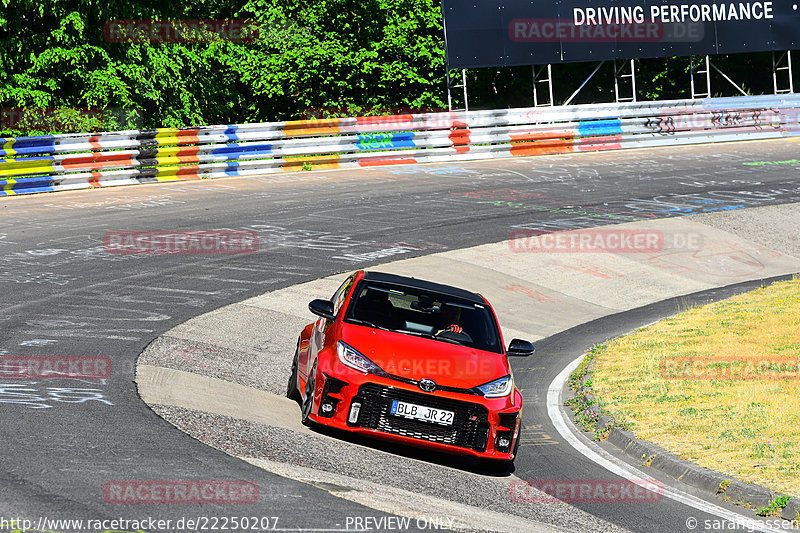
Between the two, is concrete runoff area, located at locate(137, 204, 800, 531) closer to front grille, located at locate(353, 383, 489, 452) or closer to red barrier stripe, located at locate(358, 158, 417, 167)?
front grille, located at locate(353, 383, 489, 452)

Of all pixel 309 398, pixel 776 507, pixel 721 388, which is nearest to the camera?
pixel 776 507

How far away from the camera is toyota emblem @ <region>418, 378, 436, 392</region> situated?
8648 mm

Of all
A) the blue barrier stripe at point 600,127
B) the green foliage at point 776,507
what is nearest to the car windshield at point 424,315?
the green foliage at point 776,507

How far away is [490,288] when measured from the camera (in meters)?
17.8

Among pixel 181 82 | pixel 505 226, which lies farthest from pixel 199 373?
pixel 181 82

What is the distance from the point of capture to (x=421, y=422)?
8.64 meters

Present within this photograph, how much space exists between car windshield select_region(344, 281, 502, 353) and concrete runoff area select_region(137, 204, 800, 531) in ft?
4.18

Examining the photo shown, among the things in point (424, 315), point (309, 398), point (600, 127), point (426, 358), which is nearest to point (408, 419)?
point (426, 358)

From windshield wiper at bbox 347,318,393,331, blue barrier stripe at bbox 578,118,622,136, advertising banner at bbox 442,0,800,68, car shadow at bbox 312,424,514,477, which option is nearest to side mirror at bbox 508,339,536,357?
car shadow at bbox 312,424,514,477

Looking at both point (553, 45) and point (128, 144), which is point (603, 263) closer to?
point (128, 144)

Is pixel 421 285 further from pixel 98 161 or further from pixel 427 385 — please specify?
pixel 98 161

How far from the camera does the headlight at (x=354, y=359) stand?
8.80m

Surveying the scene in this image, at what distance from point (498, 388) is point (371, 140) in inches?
814

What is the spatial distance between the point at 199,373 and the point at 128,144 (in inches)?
590
